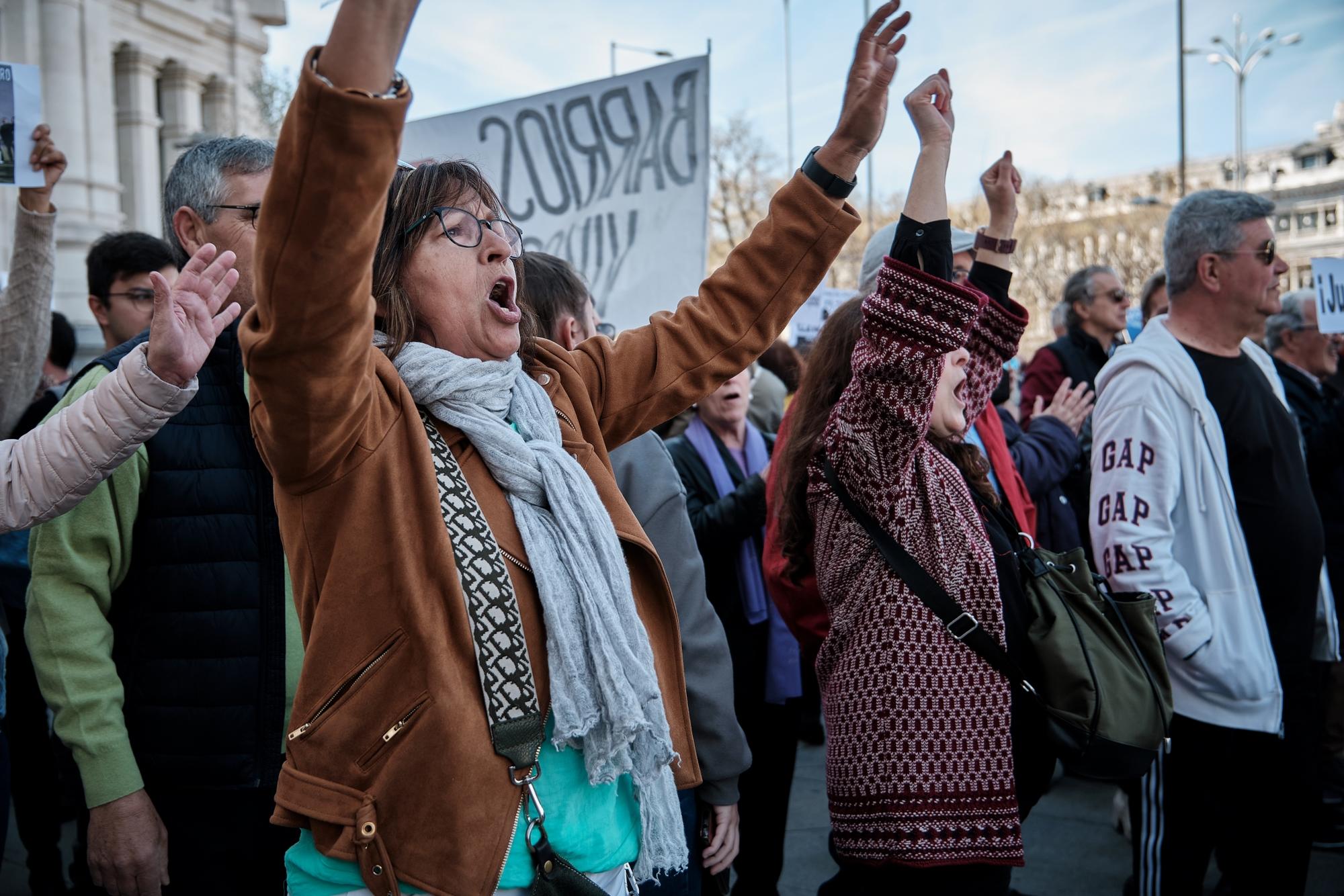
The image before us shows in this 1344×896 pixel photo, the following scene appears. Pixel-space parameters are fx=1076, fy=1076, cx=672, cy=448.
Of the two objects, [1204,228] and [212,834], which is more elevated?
[1204,228]

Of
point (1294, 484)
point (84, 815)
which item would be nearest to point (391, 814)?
point (84, 815)

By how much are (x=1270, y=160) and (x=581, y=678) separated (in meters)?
76.6

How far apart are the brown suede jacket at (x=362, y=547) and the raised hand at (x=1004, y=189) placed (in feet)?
5.74

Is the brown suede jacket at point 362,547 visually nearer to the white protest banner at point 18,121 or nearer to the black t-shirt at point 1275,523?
the white protest banner at point 18,121

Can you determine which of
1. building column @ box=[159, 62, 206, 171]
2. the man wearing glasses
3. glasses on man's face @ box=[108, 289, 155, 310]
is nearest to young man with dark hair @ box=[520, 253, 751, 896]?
glasses on man's face @ box=[108, 289, 155, 310]

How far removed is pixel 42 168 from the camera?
2994 millimetres

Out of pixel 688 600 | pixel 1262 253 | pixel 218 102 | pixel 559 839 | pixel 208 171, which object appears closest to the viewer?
pixel 559 839

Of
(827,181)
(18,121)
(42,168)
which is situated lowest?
(827,181)

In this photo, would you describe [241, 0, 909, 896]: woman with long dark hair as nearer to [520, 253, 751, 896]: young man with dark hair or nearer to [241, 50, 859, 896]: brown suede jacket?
[241, 50, 859, 896]: brown suede jacket

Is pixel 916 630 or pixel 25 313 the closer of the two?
pixel 916 630

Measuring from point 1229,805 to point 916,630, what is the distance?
4.86 ft

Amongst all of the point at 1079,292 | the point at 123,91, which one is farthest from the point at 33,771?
the point at 123,91

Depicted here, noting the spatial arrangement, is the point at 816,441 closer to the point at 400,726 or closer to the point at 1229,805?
the point at 400,726

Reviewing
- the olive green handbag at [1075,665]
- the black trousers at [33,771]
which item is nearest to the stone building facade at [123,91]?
the black trousers at [33,771]
